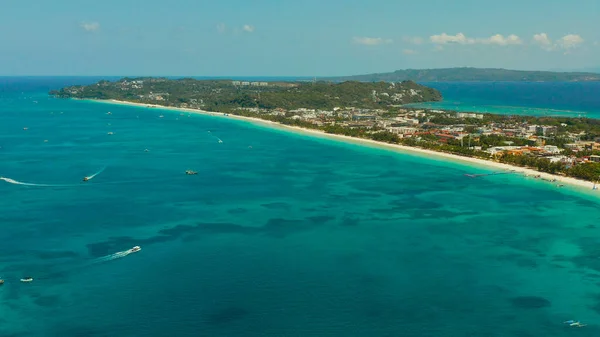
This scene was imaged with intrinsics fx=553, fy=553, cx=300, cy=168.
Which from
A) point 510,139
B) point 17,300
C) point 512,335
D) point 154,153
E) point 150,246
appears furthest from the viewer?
point 510,139

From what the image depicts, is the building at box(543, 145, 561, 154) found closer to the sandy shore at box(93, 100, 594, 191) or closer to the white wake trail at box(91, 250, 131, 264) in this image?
the sandy shore at box(93, 100, 594, 191)

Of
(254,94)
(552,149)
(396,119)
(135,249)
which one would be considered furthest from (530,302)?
(254,94)

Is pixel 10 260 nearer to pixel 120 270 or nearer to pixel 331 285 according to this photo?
pixel 120 270

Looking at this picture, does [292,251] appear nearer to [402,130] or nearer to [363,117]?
[402,130]

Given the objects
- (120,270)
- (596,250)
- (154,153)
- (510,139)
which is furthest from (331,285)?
(510,139)

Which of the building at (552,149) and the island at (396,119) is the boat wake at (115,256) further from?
the building at (552,149)

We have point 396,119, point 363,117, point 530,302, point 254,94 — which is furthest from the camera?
point 254,94

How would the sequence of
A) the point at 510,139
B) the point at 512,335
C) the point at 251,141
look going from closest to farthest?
1. the point at 512,335
2. the point at 510,139
3. the point at 251,141
